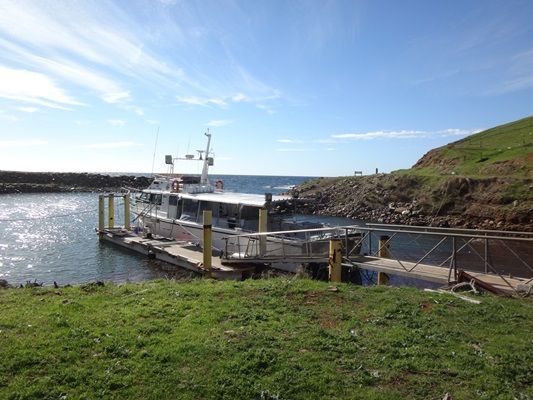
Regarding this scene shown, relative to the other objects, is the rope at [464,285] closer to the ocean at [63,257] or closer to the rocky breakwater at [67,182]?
the ocean at [63,257]

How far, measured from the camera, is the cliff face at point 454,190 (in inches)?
1491

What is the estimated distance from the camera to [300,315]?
844 cm

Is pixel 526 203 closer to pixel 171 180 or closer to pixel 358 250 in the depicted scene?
pixel 358 250

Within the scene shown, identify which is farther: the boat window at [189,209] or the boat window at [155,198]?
the boat window at [155,198]

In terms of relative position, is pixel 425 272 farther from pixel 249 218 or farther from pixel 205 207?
pixel 205 207

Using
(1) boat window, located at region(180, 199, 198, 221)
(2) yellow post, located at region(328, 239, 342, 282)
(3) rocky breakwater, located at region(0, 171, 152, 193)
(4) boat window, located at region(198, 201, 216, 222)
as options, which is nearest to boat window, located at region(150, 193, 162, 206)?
(1) boat window, located at region(180, 199, 198, 221)

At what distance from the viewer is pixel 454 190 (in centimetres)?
4347

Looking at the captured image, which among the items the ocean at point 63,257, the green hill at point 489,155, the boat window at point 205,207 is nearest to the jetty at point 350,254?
the ocean at point 63,257

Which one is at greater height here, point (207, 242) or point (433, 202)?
point (433, 202)

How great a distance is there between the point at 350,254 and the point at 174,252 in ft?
34.1

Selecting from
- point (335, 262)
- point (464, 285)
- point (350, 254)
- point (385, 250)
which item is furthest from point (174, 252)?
point (464, 285)

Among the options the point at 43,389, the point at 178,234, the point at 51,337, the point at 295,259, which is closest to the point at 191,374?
the point at 43,389

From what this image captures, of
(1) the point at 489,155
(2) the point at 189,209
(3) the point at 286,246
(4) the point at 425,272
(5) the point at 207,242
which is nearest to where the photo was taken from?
(4) the point at 425,272

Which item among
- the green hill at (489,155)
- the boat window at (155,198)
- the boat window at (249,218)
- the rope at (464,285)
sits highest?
the green hill at (489,155)
